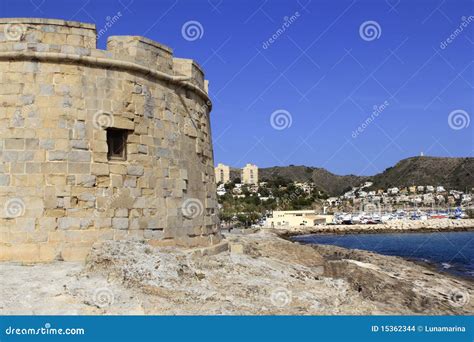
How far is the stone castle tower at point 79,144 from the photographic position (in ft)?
28.8

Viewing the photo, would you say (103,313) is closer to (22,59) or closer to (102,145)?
(102,145)

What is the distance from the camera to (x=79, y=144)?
29.9ft

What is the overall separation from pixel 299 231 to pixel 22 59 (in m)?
65.1

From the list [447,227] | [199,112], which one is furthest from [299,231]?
[199,112]

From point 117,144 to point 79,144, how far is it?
805 mm

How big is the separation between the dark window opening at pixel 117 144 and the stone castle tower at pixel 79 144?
2cm

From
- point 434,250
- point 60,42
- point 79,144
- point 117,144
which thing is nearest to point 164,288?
point 79,144

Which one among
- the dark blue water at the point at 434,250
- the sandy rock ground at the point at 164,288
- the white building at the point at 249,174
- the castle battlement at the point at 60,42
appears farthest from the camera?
the white building at the point at 249,174

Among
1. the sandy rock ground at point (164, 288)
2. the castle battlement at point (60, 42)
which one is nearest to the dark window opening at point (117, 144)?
the castle battlement at point (60, 42)

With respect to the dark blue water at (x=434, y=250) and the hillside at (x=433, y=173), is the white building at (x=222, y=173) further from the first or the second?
the dark blue water at (x=434, y=250)

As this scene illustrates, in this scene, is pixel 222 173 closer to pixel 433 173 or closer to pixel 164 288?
pixel 433 173
